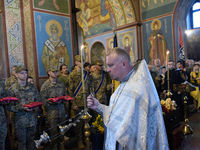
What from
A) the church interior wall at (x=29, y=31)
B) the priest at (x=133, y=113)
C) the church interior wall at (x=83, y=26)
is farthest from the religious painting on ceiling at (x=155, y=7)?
the priest at (x=133, y=113)

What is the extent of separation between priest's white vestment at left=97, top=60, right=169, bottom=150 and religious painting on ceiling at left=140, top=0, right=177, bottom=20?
8657 mm

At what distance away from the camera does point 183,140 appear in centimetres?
430

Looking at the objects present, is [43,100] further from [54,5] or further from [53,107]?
[54,5]

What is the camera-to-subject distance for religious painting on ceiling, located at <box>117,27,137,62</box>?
10.3 metres

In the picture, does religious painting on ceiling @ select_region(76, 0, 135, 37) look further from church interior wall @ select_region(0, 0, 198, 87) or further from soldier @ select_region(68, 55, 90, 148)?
soldier @ select_region(68, 55, 90, 148)

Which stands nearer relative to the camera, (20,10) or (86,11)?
(20,10)

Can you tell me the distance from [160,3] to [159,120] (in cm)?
916

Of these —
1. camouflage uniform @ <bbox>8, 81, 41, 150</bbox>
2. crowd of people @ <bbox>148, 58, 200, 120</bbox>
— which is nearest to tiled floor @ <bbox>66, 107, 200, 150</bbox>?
crowd of people @ <bbox>148, 58, 200, 120</bbox>

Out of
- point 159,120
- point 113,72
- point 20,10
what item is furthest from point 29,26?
point 159,120

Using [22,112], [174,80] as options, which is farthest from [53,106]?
[174,80]

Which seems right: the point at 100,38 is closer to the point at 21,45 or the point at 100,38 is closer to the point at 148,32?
the point at 148,32

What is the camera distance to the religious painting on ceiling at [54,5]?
525 centimetres

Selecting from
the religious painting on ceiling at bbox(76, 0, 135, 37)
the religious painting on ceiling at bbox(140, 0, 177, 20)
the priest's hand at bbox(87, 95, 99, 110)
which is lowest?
the priest's hand at bbox(87, 95, 99, 110)

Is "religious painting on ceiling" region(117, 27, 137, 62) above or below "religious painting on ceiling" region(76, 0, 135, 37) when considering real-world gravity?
below
